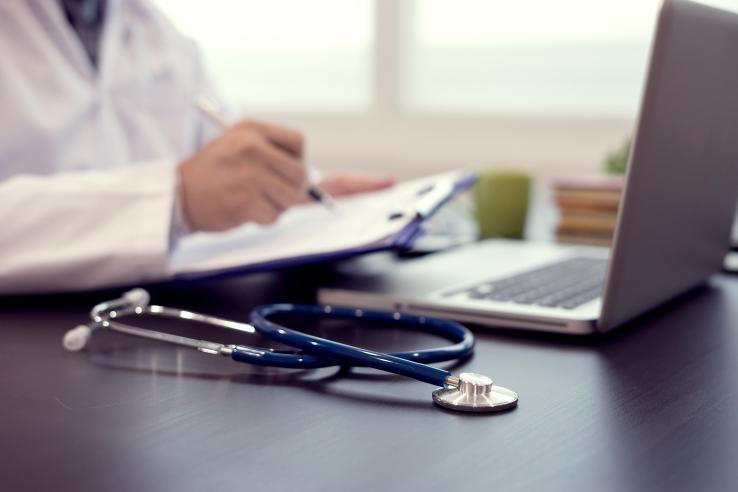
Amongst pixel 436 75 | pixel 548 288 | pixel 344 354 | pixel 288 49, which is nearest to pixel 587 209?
pixel 548 288

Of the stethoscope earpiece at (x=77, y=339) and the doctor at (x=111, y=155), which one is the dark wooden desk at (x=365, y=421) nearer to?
the stethoscope earpiece at (x=77, y=339)

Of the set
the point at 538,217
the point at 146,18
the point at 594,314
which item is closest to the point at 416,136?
the point at 538,217

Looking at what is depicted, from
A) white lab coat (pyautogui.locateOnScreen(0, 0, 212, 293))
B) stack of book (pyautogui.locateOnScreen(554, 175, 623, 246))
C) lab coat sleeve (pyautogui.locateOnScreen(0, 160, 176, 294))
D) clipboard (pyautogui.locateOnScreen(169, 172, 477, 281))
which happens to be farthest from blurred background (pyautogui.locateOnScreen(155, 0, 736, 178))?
lab coat sleeve (pyautogui.locateOnScreen(0, 160, 176, 294))

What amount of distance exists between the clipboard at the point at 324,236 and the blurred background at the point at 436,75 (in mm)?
1306

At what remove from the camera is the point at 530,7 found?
228 cm

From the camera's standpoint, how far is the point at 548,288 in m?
0.78

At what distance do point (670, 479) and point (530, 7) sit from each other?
2.03 meters

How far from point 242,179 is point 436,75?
1.65 m

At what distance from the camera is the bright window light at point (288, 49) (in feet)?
8.29

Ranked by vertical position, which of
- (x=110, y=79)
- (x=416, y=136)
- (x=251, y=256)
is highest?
(x=110, y=79)

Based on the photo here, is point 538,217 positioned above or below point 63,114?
below

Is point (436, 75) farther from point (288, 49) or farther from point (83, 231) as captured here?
point (83, 231)

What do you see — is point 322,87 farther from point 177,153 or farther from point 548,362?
point 548,362

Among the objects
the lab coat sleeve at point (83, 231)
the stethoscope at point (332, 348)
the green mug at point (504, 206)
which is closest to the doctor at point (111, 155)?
the lab coat sleeve at point (83, 231)
